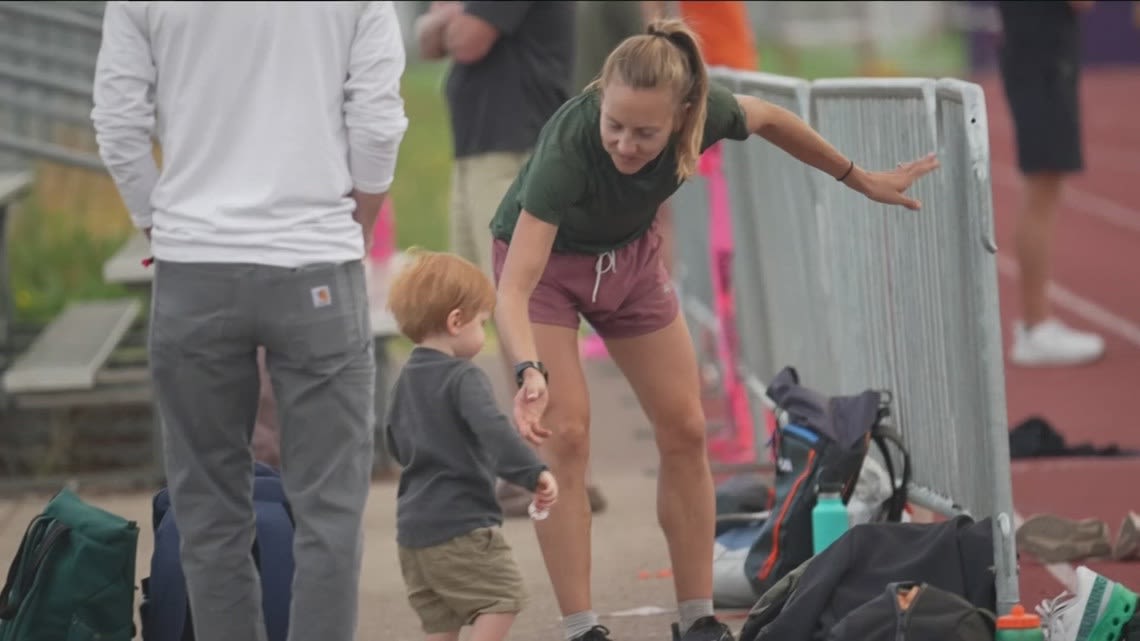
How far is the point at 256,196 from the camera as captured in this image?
→ 486cm

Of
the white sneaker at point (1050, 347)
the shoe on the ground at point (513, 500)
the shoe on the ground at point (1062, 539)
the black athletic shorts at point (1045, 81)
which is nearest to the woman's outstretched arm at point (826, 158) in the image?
the shoe on the ground at point (1062, 539)

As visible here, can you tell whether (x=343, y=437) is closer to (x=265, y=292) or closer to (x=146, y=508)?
(x=265, y=292)

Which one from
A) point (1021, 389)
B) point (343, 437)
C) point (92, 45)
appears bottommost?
point (1021, 389)

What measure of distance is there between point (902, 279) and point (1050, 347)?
186 inches

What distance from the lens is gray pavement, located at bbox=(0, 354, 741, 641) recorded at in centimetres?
645

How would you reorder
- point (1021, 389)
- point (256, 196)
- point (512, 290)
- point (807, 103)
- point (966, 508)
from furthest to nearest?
point (1021, 389) → point (807, 103) → point (966, 508) → point (512, 290) → point (256, 196)

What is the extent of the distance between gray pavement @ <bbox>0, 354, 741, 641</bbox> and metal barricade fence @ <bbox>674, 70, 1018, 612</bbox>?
765mm

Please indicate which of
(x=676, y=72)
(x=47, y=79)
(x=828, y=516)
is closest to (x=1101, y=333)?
(x=47, y=79)

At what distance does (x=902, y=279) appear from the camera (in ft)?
21.4

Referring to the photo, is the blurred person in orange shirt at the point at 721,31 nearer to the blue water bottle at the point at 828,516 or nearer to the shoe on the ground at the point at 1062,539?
the shoe on the ground at the point at 1062,539

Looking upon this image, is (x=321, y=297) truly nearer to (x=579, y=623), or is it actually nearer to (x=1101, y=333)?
(x=579, y=623)

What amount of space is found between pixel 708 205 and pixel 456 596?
462cm

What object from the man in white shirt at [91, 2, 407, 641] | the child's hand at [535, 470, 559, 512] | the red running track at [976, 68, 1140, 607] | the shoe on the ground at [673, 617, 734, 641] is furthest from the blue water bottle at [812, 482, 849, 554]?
the man in white shirt at [91, 2, 407, 641]

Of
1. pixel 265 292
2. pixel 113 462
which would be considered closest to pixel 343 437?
pixel 265 292
